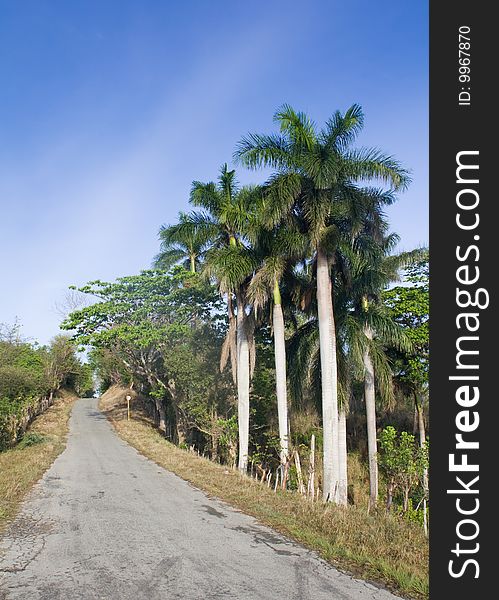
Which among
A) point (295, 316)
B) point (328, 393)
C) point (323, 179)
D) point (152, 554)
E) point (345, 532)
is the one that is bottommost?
point (345, 532)

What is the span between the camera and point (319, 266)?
15.9 meters

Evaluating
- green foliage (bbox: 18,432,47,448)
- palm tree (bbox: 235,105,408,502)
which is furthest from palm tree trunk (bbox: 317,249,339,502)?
green foliage (bbox: 18,432,47,448)

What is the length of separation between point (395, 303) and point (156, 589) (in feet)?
62.6

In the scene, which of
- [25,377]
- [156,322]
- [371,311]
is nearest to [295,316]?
[371,311]

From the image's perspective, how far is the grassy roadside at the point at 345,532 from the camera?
5812mm

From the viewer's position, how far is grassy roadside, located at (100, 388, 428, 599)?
5.81 meters

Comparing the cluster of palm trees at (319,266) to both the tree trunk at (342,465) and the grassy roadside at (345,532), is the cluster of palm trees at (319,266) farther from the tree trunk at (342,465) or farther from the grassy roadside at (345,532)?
the grassy roadside at (345,532)

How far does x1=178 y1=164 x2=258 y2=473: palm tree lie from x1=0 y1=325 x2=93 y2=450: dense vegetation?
37.2 ft

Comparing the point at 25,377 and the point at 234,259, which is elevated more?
the point at 234,259

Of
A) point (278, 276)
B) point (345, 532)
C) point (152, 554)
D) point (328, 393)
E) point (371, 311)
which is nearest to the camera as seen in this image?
point (152, 554)

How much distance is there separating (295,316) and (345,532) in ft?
45.7

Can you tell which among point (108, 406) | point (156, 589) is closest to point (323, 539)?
point (156, 589)

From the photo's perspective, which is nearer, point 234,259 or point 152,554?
point 152,554

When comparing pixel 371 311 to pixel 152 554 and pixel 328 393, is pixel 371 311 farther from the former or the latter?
pixel 152 554
